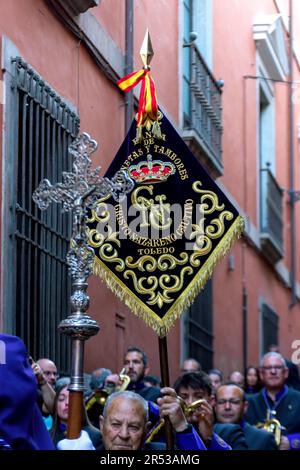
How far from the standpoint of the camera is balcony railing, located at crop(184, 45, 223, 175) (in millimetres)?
14352

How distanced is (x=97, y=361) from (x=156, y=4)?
3736 mm

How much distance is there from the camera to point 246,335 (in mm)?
17969

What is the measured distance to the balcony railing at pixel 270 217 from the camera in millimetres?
18984

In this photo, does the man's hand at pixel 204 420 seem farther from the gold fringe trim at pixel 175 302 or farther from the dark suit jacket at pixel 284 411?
the dark suit jacket at pixel 284 411

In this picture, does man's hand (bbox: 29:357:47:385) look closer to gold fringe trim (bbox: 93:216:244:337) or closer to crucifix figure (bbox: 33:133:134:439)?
gold fringe trim (bbox: 93:216:244:337)

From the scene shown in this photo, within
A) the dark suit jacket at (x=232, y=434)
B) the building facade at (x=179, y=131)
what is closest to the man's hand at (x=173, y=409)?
the dark suit jacket at (x=232, y=434)

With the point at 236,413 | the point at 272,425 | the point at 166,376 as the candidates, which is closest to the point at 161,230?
the point at 166,376

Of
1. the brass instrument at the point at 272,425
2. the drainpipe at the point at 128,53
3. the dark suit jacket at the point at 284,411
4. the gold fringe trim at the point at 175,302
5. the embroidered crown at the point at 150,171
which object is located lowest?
→ the brass instrument at the point at 272,425

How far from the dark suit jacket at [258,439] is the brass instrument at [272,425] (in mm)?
384

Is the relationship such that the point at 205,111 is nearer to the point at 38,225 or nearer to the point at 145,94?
the point at 38,225

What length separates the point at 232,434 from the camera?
27.6 feet

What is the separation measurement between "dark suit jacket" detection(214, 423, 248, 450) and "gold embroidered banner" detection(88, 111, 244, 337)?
166 centimetres
